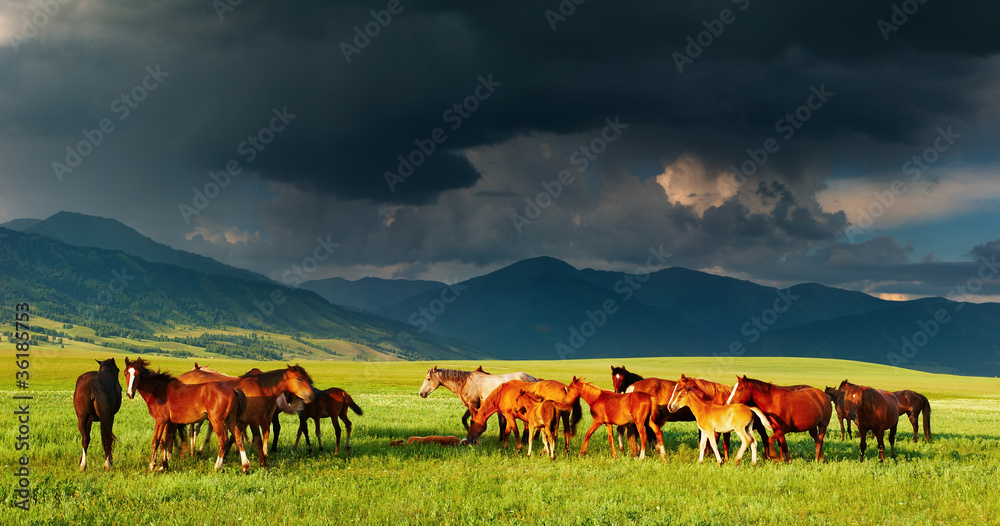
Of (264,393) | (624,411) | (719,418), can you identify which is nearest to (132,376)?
(264,393)

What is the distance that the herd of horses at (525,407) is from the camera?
48.4 ft

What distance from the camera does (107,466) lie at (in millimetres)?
14719

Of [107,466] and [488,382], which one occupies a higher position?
[488,382]

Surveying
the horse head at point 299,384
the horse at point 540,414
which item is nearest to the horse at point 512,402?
the horse at point 540,414

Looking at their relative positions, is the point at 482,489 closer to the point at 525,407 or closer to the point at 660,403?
the point at 525,407

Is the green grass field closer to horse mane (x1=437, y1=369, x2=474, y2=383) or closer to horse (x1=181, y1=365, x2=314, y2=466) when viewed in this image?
horse (x1=181, y1=365, x2=314, y2=466)

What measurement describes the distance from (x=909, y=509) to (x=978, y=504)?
1.58 m

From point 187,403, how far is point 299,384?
2.73 m

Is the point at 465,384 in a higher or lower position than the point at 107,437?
higher

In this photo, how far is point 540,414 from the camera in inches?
703

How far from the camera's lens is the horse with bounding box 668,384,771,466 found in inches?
642

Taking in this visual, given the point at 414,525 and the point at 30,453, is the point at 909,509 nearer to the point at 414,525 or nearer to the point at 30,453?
the point at 414,525

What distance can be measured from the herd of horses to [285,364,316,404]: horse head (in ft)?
0.11

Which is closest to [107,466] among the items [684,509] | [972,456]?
[684,509]
